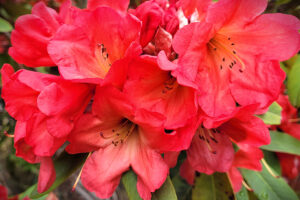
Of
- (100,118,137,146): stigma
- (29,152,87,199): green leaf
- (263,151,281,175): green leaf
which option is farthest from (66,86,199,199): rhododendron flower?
(263,151,281,175): green leaf

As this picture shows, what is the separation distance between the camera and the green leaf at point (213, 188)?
91cm

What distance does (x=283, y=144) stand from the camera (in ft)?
3.37

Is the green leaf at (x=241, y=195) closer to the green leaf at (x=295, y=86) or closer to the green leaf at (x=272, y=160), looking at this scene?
the green leaf at (x=272, y=160)

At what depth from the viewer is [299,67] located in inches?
38.0

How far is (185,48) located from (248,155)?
0.51m

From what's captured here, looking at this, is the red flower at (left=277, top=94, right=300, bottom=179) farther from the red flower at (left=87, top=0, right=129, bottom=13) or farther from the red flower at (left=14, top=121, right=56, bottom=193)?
the red flower at (left=14, top=121, right=56, bottom=193)

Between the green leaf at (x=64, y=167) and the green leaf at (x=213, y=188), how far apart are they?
1.57 ft

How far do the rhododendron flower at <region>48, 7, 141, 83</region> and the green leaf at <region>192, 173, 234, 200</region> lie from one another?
1.97 feet

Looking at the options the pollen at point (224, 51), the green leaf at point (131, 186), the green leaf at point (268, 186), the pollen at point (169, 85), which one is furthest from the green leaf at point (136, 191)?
the green leaf at point (268, 186)

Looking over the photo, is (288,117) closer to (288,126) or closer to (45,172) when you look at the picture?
(288,126)

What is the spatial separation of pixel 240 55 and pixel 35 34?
536mm

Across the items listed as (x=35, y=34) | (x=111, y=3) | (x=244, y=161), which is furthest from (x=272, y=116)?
(x=35, y=34)

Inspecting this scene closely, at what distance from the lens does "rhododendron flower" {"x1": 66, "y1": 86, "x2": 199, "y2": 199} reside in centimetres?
55

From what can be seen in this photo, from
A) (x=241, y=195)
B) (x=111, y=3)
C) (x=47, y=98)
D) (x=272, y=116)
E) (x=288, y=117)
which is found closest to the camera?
(x=47, y=98)
